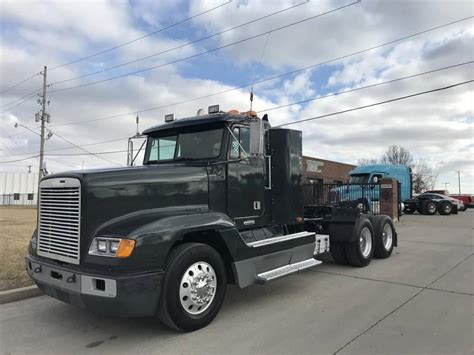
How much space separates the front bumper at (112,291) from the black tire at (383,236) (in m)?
6.41

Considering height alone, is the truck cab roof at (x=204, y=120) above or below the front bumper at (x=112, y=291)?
above

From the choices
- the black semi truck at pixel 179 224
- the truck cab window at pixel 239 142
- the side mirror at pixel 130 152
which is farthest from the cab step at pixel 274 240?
the side mirror at pixel 130 152

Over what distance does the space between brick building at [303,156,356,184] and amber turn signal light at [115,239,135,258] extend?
3464 centimetres

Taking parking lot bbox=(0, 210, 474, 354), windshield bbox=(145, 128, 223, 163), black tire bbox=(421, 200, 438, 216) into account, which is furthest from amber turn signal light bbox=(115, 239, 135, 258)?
black tire bbox=(421, 200, 438, 216)

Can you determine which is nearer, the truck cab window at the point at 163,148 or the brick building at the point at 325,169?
the truck cab window at the point at 163,148

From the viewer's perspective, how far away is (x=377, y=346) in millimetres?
4348

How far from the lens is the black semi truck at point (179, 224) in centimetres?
436

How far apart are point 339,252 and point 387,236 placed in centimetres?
201

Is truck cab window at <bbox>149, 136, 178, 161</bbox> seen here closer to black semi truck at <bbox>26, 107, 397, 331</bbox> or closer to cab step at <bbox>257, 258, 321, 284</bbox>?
black semi truck at <bbox>26, 107, 397, 331</bbox>

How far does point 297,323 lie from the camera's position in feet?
16.6

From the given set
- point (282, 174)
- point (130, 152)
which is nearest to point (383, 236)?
point (282, 174)

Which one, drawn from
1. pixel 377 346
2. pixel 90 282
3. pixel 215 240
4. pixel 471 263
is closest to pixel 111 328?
pixel 90 282

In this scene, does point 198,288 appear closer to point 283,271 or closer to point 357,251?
point 283,271

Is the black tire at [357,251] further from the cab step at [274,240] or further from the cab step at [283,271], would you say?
the cab step at [274,240]
